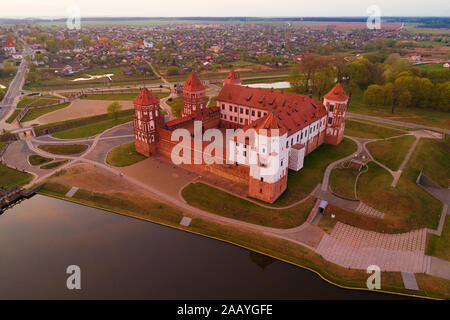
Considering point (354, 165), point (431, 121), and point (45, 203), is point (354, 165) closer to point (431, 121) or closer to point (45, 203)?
point (431, 121)

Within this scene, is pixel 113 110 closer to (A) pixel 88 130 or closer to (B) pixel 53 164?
(A) pixel 88 130

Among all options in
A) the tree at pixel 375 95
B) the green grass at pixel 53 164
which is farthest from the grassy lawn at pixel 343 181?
the green grass at pixel 53 164

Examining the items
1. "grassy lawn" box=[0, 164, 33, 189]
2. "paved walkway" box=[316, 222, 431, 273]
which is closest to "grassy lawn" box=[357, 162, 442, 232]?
"paved walkway" box=[316, 222, 431, 273]

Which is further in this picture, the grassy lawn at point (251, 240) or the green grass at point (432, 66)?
the green grass at point (432, 66)

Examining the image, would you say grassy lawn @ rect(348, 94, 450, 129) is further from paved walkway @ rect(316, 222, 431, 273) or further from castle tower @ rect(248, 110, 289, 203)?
castle tower @ rect(248, 110, 289, 203)

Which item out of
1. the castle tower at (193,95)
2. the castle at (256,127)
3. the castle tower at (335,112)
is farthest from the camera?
the castle tower at (193,95)

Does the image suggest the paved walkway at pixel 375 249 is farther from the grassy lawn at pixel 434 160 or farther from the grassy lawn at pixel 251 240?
the grassy lawn at pixel 434 160
